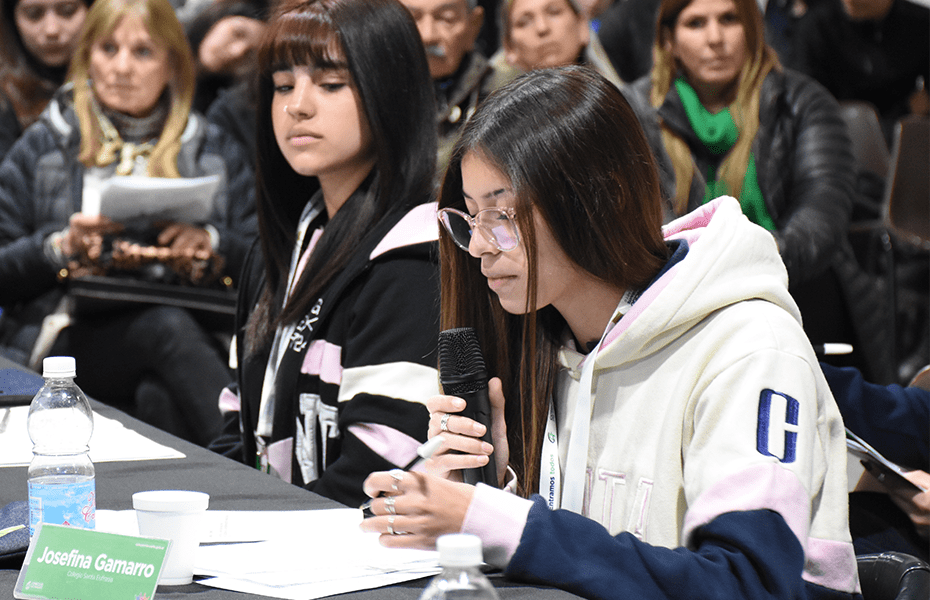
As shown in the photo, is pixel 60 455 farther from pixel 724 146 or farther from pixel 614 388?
pixel 724 146

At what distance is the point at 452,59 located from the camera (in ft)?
11.3

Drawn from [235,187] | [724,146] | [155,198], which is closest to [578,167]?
[724,146]

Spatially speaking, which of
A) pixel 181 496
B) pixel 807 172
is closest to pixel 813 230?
pixel 807 172

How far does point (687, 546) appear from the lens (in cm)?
106

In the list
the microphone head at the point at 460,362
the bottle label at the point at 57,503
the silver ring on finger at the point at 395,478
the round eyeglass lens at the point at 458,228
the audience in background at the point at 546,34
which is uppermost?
the audience in background at the point at 546,34

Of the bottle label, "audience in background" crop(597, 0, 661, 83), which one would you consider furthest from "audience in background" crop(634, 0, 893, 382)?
the bottle label

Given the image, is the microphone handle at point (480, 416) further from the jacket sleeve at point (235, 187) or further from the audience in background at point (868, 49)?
the audience in background at point (868, 49)

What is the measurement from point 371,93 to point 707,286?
0.91m

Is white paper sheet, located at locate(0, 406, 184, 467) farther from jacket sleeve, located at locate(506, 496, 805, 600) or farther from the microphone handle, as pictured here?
jacket sleeve, located at locate(506, 496, 805, 600)

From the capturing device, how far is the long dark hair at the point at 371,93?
6.03 ft

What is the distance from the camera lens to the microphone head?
1.22 meters

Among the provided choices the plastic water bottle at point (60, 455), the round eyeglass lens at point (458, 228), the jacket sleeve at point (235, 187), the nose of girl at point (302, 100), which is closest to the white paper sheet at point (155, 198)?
the jacket sleeve at point (235, 187)

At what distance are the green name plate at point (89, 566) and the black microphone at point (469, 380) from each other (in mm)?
431

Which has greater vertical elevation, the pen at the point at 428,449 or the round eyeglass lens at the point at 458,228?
the round eyeglass lens at the point at 458,228
